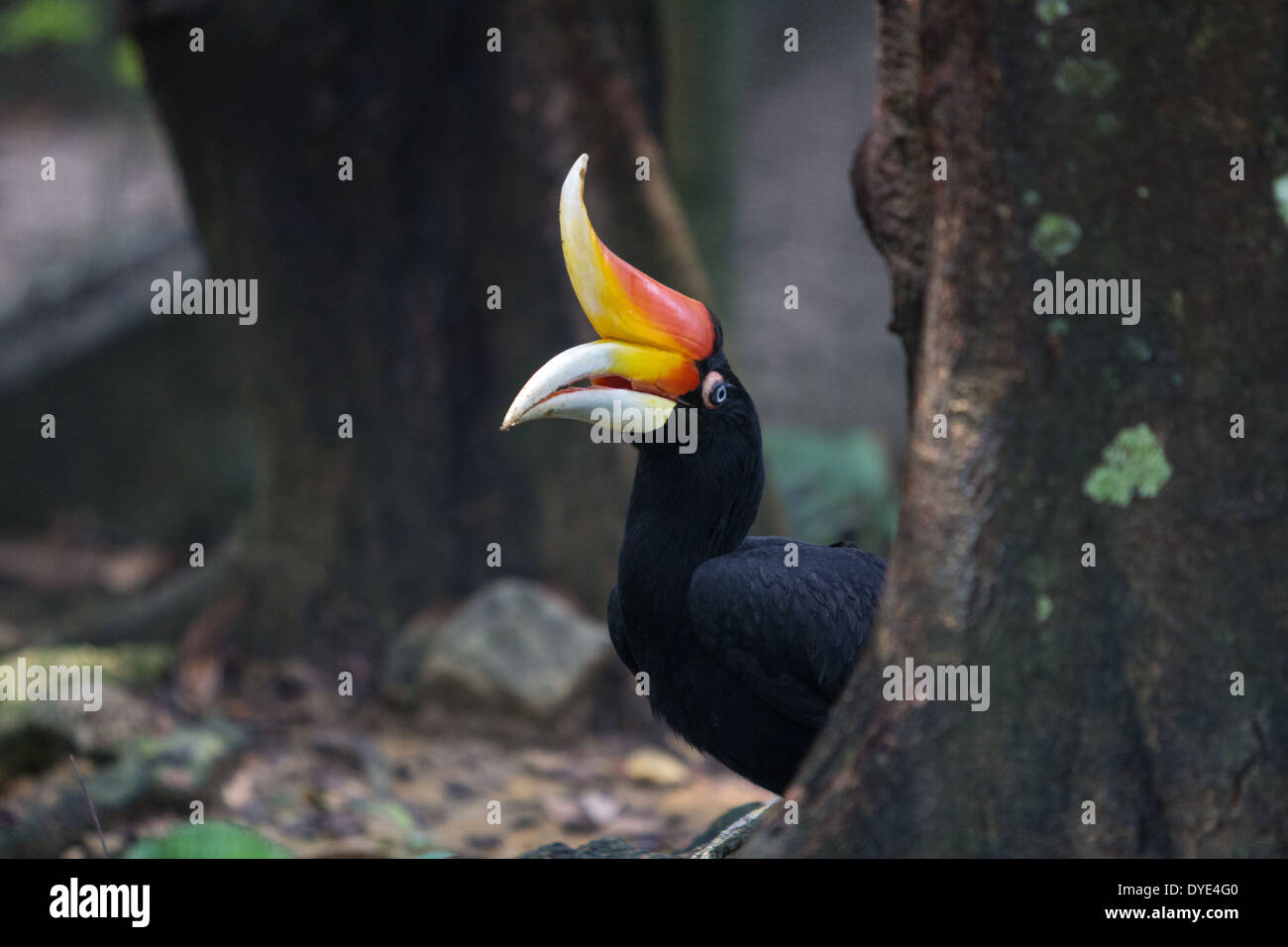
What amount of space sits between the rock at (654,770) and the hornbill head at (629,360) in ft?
8.46

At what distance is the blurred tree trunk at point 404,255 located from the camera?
19.6 ft

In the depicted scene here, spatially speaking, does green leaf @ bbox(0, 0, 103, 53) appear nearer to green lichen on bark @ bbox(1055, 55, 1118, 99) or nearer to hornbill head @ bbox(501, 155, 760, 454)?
hornbill head @ bbox(501, 155, 760, 454)

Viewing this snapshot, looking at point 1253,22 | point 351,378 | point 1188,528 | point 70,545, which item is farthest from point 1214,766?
point 70,545

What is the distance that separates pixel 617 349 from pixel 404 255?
3.48 meters

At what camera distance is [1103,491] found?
2.44 m

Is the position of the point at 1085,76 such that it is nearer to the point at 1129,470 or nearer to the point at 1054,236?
the point at 1054,236

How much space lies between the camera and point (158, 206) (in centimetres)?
1034

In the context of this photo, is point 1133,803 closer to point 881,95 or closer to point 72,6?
point 881,95

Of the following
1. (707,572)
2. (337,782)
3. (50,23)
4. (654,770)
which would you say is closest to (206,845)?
(337,782)

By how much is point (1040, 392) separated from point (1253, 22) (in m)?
0.80

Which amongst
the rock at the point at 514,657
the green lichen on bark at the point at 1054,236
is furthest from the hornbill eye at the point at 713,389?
the rock at the point at 514,657

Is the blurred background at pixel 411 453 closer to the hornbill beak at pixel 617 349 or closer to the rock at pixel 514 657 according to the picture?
the rock at pixel 514 657

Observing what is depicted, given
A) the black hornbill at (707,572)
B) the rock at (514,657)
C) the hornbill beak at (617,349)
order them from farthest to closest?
the rock at (514,657) < the black hornbill at (707,572) < the hornbill beak at (617,349)

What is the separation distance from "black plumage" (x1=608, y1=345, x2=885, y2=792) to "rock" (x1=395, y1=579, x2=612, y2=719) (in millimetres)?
2452
